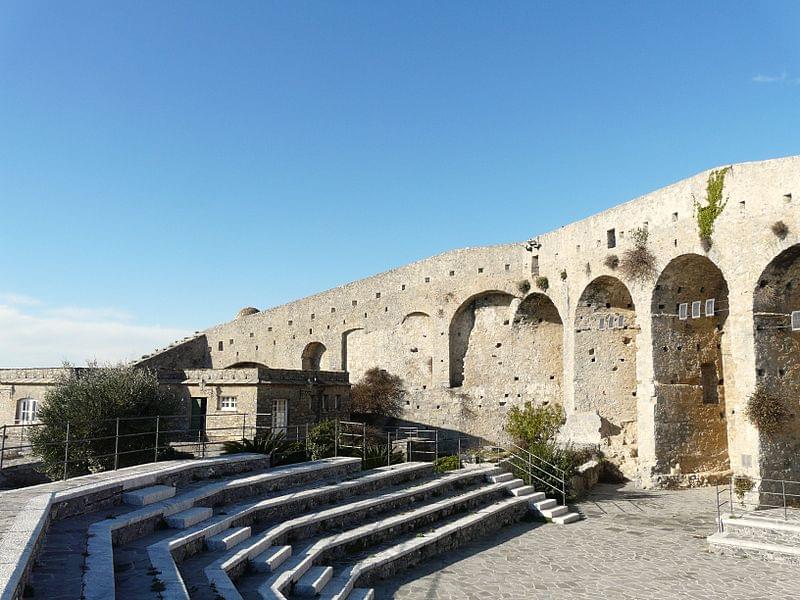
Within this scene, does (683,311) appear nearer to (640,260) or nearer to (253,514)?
(640,260)

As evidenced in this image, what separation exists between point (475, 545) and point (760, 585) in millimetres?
4642

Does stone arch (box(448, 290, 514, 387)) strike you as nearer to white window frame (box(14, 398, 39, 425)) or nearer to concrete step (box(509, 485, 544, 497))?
concrete step (box(509, 485, 544, 497))

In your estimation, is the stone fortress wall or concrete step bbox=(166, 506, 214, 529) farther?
the stone fortress wall

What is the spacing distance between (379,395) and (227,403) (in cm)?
880

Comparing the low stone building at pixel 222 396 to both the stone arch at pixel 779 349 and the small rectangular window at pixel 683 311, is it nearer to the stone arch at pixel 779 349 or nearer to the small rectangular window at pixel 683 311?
the small rectangular window at pixel 683 311

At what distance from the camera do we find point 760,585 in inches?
390

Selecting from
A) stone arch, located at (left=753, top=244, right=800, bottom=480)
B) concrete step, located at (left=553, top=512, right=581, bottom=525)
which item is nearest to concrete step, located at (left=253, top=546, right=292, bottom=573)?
concrete step, located at (left=553, top=512, right=581, bottom=525)

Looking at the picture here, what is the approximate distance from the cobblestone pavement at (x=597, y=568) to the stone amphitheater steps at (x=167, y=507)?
2675 millimetres

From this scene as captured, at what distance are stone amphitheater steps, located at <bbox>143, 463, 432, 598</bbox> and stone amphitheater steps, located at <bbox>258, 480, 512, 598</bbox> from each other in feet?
1.93

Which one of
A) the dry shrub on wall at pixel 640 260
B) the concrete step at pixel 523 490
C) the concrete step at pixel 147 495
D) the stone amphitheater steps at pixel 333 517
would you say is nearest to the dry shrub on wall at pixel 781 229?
the dry shrub on wall at pixel 640 260

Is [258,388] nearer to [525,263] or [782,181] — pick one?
[525,263]

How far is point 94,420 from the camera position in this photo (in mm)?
13406

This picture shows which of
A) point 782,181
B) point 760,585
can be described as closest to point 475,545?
point 760,585

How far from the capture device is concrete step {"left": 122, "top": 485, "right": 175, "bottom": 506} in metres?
8.19
